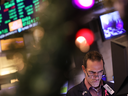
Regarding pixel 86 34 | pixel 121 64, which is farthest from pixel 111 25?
pixel 121 64

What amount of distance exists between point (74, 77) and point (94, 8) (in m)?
0.55

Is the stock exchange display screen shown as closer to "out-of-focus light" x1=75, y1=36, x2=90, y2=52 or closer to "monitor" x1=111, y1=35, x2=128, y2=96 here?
"out-of-focus light" x1=75, y1=36, x2=90, y2=52

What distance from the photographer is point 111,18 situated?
0.92m

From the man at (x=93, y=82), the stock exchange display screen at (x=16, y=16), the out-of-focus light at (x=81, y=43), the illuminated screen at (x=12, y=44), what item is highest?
the stock exchange display screen at (x=16, y=16)

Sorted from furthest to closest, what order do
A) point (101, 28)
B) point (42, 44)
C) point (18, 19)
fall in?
point (18, 19) → point (101, 28) → point (42, 44)

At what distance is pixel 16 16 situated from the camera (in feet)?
3.52

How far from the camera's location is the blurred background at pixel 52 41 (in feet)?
2.76

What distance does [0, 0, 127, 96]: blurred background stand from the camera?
84cm

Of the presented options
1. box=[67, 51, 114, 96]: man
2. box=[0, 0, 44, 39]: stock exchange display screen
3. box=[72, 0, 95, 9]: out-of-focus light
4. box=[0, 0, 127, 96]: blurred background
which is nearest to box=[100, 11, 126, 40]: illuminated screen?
box=[0, 0, 127, 96]: blurred background

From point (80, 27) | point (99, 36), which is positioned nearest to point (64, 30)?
point (80, 27)

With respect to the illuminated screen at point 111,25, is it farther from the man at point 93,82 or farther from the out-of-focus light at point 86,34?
the man at point 93,82

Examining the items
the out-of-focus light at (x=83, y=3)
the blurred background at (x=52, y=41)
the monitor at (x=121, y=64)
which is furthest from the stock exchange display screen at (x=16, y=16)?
the monitor at (x=121, y=64)

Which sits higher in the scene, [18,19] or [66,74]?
[18,19]

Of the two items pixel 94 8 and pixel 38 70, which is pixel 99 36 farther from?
pixel 38 70
